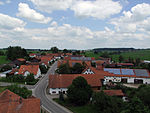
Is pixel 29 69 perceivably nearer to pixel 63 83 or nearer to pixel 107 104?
pixel 63 83

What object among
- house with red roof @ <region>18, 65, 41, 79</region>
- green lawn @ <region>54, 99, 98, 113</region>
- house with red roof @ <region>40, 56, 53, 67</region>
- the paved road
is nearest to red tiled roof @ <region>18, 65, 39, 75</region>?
house with red roof @ <region>18, 65, 41, 79</region>

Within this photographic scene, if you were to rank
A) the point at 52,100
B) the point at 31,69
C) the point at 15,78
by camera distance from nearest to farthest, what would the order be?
the point at 52,100
the point at 15,78
the point at 31,69

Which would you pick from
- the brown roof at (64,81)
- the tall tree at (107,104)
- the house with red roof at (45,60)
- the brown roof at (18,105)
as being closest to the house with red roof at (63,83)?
the brown roof at (64,81)

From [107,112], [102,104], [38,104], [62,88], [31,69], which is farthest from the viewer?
[31,69]

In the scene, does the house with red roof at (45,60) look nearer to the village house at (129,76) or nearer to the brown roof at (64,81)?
the brown roof at (64,81)

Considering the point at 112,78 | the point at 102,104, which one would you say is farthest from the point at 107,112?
the point at 112,78

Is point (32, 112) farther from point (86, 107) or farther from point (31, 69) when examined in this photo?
point (31, 69)

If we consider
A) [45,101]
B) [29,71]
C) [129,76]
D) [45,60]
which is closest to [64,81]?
[45,101]

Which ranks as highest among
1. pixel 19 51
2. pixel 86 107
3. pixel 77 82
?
pixel 19 51

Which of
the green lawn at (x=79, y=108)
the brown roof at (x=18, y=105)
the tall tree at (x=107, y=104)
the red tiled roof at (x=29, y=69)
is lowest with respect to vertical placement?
the green lawn at (x=79, y=108)

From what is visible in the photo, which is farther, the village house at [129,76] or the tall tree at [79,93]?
the village house at [129,76]
